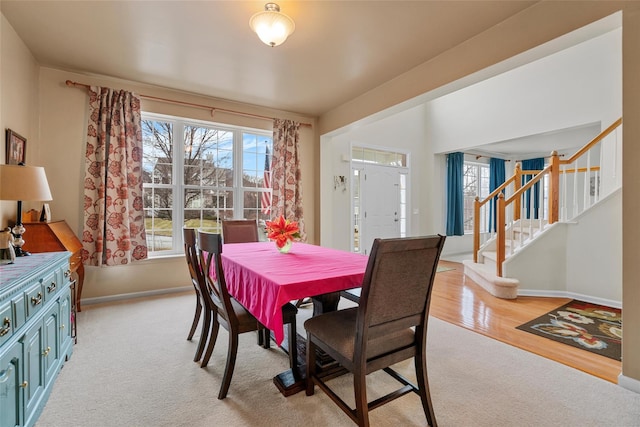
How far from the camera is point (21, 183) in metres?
1.86

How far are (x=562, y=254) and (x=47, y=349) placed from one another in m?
5.07

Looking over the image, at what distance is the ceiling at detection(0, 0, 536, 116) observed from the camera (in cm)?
221

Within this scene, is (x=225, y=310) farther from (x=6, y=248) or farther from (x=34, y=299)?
(x=6, y=248)

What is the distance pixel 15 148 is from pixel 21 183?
39.7 inches

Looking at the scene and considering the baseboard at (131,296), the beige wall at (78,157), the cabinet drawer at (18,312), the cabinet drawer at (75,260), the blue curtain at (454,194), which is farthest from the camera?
the blue curtain at (454,194)

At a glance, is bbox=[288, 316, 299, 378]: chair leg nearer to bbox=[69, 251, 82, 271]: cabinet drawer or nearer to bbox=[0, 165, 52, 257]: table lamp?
bbox=[0, 165, 52, 257]: table lamp

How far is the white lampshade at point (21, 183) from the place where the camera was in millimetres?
1812

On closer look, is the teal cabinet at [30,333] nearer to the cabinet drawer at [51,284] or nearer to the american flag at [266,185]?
the cabinet drawer at [51,284]

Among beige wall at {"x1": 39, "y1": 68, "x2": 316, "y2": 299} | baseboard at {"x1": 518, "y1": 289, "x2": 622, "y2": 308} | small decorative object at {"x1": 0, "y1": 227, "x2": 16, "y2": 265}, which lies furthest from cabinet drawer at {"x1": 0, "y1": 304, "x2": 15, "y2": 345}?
baseboard at {"x1": 518, "y1": 289, "x2": 622, "y2": 308}

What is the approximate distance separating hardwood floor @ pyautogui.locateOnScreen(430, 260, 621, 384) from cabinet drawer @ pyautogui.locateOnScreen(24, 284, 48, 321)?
10.3ft

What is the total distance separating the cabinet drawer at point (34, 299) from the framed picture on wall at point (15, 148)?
1.52 metres

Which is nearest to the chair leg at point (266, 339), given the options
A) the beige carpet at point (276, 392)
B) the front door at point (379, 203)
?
the beige carpet at point (276, 392)

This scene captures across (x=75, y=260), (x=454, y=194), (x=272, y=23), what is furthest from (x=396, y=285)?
(x=454, y=194)

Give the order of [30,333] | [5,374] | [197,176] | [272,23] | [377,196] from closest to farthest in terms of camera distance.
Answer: [5,374], [30,333], [272,23], [197,176], [377,196]
